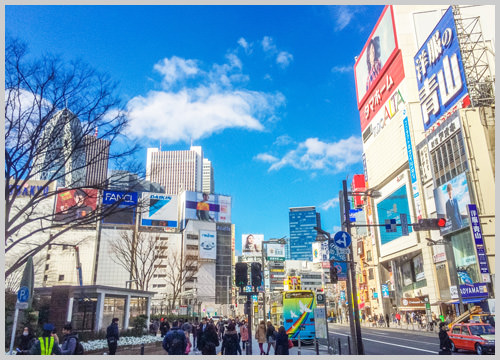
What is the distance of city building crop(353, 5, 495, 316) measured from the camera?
38938 millimetres

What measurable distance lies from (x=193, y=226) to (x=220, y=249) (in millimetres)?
13479

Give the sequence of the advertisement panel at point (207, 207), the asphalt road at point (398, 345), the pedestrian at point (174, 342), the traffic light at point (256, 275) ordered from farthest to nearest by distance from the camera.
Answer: the advertisement panel at point (207, 207), the asphalt road at point (398, 345), the traffic light at point (256, 275), the pedestrian at point (174, 342)

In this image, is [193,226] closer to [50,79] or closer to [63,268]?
[63,268]

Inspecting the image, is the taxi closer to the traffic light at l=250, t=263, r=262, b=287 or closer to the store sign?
the traffic light at l=250, t=263, r=262, b=287

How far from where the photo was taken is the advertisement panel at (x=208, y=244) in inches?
3986

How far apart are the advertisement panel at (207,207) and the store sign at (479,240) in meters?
75.2

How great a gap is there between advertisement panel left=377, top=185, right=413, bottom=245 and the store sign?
69.4ft

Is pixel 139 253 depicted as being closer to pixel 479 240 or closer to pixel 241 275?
pixel 479 240

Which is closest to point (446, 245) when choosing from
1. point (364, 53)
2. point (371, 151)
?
point (371, 151)

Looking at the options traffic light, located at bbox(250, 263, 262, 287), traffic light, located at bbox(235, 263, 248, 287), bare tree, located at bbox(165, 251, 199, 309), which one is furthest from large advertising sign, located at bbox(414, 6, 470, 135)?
traffic light, located at bbox(235, 263, 248, 287)

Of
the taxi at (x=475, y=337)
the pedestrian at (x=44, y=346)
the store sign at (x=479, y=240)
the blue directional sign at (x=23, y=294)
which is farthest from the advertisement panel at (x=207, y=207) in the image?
the pedestrian at (x=44, y=346)

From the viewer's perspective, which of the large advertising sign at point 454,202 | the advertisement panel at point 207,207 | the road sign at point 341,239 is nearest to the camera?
the road sign at point 341,239

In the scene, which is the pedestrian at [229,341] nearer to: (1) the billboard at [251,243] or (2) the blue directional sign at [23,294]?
(2) the blue directional sign at [23,294]

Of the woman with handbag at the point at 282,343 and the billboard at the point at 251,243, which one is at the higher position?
the billboard at the point at 251,243
